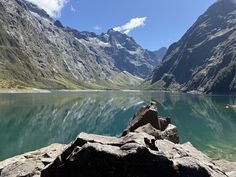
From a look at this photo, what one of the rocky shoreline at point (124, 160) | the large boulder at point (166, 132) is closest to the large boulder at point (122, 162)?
the rocky shoreline at point (124, 160)

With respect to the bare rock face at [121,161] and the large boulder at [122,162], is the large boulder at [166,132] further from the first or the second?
the large boulder at [122,162]

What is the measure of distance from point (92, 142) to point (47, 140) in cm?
5915

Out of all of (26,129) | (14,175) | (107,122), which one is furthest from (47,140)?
(14,175)

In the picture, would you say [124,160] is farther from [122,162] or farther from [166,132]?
[166,132]

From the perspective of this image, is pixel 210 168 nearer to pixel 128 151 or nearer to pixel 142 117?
pixel 128 151

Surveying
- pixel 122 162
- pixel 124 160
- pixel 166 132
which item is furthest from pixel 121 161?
pixel 166 132

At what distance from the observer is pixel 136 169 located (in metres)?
19.9

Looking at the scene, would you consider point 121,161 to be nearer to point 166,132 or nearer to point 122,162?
point 122,162

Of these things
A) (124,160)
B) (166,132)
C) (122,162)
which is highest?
(166,132)

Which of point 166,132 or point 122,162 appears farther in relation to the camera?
point 166,132

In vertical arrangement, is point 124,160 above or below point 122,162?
above

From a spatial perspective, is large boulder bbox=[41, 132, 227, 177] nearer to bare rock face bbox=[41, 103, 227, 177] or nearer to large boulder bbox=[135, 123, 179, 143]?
bare rock face bbox=[41, 103, 227, 177]

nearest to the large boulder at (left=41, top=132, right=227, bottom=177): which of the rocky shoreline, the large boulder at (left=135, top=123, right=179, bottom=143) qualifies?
the rocky shoreline

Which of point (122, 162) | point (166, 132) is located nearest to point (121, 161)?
point (122, 162)
